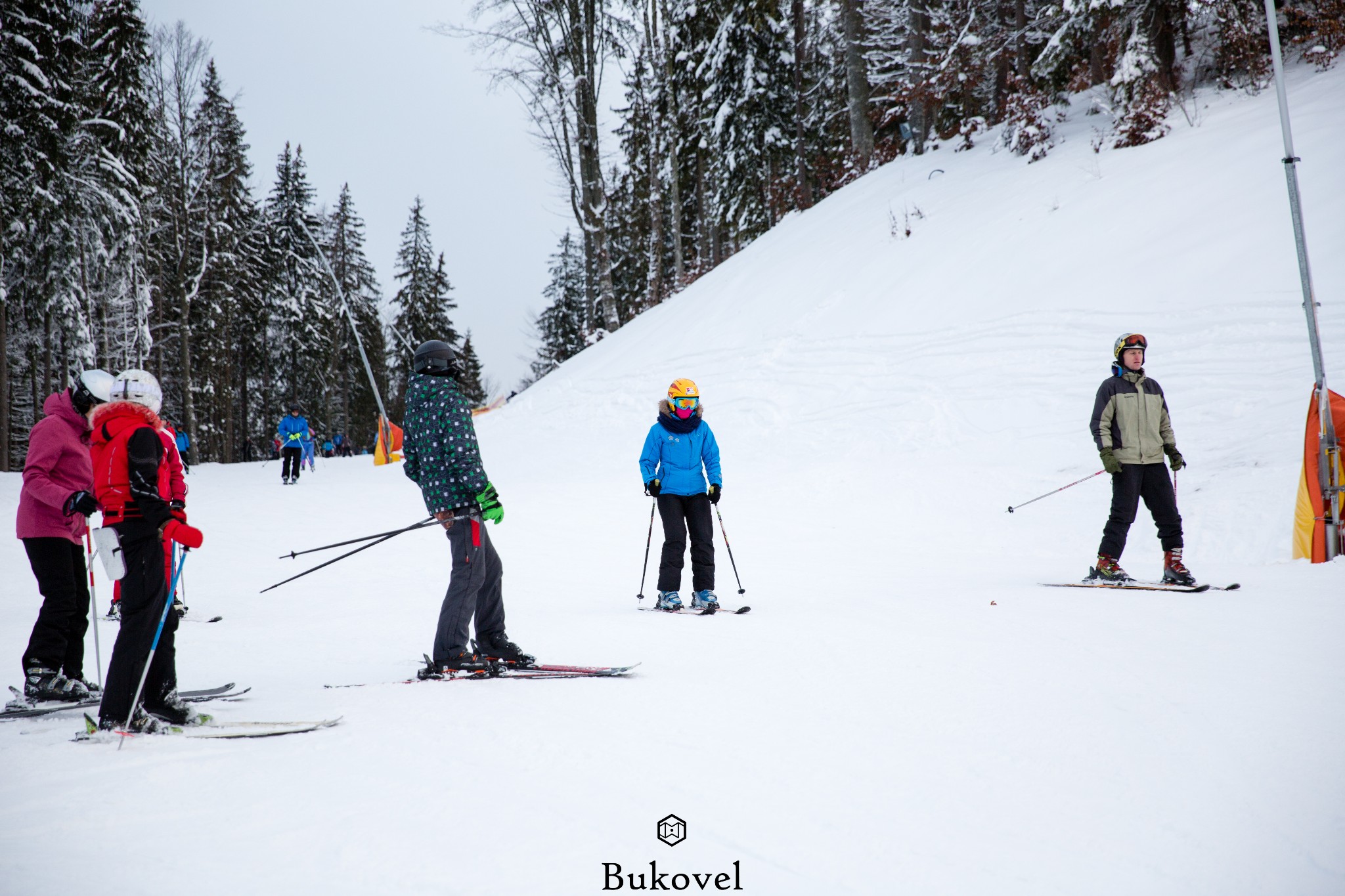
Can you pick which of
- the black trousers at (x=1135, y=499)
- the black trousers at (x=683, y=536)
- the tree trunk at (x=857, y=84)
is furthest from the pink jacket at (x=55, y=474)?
the tree trunk at (x=857, y=84)

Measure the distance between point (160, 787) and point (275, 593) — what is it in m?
5.94

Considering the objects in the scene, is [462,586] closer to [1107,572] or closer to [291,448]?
[1107,572]

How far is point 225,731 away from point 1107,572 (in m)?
6.65

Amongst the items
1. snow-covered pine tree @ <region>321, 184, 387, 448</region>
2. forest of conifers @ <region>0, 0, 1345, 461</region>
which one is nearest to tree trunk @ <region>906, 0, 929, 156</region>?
forest of conifers @ <region>0, 0, 1345, 461</region>

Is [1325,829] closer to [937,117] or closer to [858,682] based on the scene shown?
[858,682]

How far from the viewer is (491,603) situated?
480 centimetres

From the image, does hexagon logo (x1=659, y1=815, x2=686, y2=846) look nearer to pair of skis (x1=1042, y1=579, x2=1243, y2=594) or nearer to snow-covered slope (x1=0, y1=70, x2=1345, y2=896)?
snow-covered slope (x1=0, y1=70, x2=1345, y2=896)

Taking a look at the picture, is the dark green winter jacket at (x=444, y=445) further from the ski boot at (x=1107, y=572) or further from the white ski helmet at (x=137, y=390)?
the ski boot at (x=1107, y=572)

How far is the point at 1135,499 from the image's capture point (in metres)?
6.91

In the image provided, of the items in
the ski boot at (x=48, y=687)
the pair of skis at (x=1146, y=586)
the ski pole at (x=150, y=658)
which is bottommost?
the pair of skis at (x=1146, y=586)

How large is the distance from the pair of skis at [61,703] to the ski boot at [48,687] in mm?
29

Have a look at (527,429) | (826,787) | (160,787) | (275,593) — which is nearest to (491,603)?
(160,787)

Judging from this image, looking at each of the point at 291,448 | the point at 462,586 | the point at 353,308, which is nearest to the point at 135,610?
the point at 462,586

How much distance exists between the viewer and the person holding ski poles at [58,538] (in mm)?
4465
